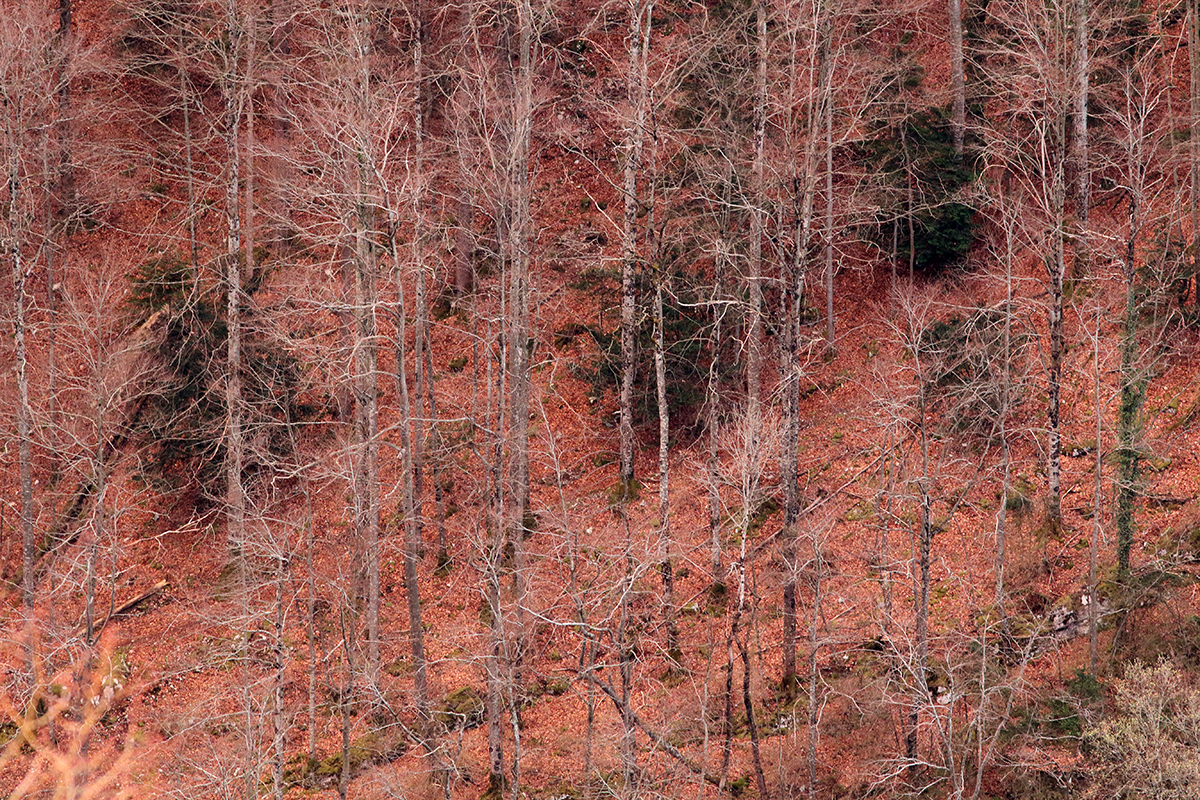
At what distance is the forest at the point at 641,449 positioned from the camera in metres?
18.6

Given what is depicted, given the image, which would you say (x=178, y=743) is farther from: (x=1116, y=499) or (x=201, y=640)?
(x=1116, y=499)

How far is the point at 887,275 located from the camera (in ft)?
98.2

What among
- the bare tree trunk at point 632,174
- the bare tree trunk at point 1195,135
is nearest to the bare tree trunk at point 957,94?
the bare tree trunk at point 1195,135

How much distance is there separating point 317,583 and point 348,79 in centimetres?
1137

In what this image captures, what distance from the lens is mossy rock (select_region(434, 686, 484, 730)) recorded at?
20.8m

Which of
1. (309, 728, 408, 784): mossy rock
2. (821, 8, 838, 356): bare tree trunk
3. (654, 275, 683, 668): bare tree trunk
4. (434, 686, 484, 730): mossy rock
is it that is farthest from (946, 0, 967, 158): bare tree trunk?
(309, 728, 408, 784): mossy rock

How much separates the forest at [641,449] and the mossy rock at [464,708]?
10 centimetres

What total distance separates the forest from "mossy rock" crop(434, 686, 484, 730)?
0.10 metres

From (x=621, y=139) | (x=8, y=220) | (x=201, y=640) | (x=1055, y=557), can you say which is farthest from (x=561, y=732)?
(x=621, y=139)

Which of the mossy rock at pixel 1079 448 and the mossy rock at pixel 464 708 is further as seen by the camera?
the mossy rock at pixel 1079 448

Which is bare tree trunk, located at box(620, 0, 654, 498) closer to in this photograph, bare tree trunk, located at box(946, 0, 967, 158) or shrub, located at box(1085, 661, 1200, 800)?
bare tree trunk, located at box(946, 0, 967, 158)

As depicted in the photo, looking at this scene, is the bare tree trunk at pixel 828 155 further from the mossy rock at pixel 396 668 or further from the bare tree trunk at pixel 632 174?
the mossy rock at pixel 396 668

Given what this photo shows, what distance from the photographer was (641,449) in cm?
2681

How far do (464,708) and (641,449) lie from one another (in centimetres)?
845
